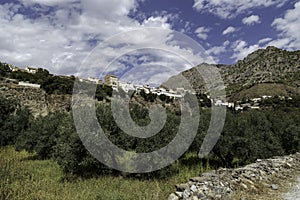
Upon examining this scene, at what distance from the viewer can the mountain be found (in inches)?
3359

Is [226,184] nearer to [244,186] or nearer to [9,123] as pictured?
[244,186]

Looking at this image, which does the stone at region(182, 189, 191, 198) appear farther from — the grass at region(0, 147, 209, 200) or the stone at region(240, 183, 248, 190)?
the stone at region(240, 183, 248, 190)

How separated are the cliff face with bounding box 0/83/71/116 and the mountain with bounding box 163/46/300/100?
73770mm

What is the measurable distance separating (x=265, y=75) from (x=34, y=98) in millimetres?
101996

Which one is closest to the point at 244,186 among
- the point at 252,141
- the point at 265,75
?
the point at 252,141

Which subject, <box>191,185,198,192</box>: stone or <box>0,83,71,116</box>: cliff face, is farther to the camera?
<box>0,83,71,116</box>: cliff face

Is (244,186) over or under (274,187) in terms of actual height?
over

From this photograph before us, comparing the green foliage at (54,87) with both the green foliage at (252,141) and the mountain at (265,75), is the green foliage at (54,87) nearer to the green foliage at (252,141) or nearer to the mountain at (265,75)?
the green foliage at (252,141)

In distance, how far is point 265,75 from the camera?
105125mm

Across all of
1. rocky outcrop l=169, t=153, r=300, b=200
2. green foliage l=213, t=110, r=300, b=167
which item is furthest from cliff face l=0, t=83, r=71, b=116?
rocky outcrop l=169, t=153, r=300, b=200

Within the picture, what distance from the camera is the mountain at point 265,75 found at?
8531 cm

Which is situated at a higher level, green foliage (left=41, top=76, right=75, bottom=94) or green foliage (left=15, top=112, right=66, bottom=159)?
green foliage (left=41, top=76, right=75, bottom=94)

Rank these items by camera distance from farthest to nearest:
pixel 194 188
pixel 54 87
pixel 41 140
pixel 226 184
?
1. pixel 54 87
2. pixel 41 140
3. pixel 226 184
4. pixel 194 188

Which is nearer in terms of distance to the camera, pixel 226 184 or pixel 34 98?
pixel 226 184
